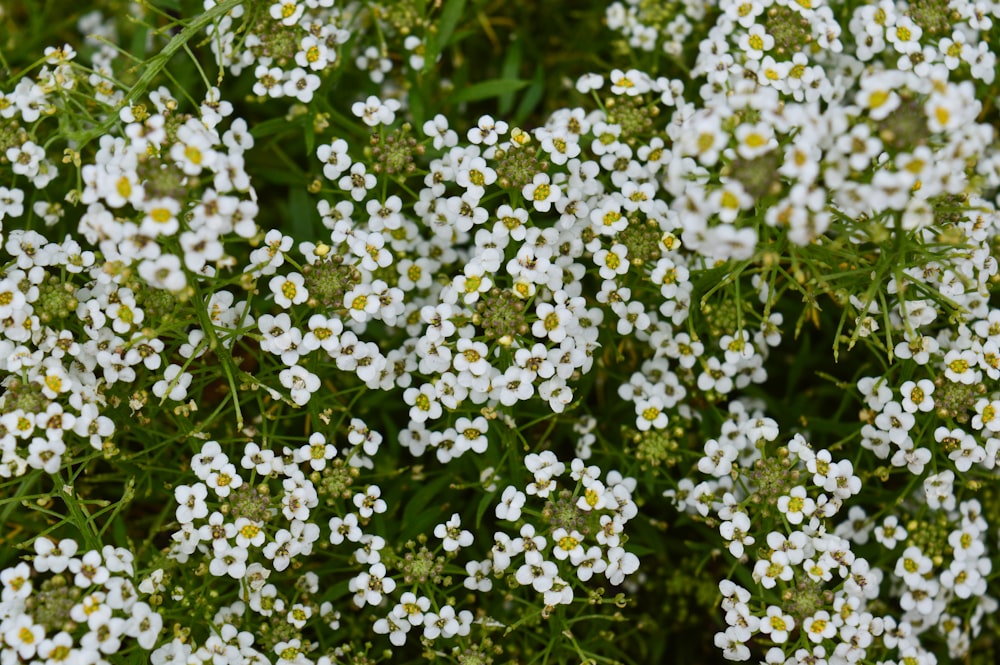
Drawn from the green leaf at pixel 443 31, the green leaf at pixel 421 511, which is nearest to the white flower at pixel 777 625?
the green leaf at pixel 421 511

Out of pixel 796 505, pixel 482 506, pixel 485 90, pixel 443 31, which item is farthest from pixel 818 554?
pixel 443 31

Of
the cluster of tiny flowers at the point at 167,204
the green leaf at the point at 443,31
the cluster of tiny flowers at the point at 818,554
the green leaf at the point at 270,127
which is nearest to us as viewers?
the cluster of tiny flowers at the point at 167,204

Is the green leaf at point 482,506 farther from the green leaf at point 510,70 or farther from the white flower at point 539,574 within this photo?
the green leaf at point 510,70

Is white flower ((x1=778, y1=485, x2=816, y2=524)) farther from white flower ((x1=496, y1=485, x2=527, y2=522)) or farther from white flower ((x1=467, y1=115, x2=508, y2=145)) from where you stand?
white flower ((x1=467, y1=115, x2=508, y2=145))

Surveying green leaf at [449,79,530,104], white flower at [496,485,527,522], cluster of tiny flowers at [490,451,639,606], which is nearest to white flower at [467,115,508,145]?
green leaf at [449,79,530,104]

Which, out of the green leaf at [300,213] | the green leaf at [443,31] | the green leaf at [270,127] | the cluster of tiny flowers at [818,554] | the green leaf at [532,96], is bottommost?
the cluster of tiny flowers at [818,554]

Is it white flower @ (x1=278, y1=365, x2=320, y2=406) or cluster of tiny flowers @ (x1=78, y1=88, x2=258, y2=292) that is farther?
white flower @ (x1=278, y1=365, x2=320, y2=406)

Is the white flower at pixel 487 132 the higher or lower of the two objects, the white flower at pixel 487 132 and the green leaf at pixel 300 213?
the higher

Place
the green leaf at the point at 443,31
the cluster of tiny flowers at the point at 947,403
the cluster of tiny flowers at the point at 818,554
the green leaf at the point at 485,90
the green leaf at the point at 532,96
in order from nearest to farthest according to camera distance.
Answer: the cluster of tiny flowers at the point at 818,554
the cluster of tiny flowers at the point at 947,403
the green leaf at the point at 443,31
the green leaf at the point at 485,90
the green leaf at the point at 532,96

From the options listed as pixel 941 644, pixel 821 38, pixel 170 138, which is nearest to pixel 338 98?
pixel 170 138

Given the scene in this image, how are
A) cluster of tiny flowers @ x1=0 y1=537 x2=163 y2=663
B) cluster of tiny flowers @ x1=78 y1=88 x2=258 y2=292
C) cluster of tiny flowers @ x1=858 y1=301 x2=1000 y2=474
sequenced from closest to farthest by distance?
cluster of tiny flowers @ x1=78 y1=88 x2=258 y2=292 < cluster of tiny flowers @ x1=0 y1=537 x2=163 y2=663 < cluster of tiny flowers @ x1=858 y1=301 x2=1000 y2=474
